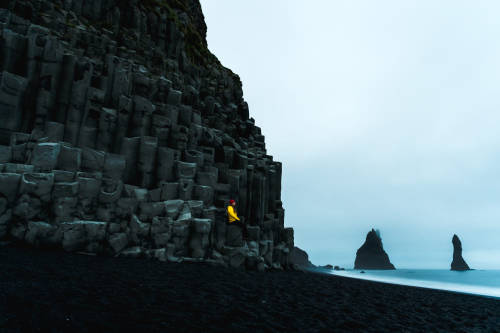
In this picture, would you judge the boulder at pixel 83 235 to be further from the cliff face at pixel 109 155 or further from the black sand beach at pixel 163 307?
the black sand beach at pixel 163 307

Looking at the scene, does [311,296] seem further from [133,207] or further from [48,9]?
[48,9]

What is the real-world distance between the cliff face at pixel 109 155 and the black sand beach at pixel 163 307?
202 inches

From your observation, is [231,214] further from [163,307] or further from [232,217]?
[163,307]

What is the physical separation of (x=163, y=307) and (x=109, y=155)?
57.0 ft

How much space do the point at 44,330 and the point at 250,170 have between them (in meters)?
28.0

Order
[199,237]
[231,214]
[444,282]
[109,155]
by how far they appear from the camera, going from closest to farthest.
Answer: [109,155]
[199,237]
[231,214]
[444,282]

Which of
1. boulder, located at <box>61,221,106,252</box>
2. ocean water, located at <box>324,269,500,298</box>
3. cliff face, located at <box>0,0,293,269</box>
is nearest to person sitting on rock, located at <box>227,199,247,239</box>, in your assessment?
cliff face, located at <box>0,0,293,269</box>

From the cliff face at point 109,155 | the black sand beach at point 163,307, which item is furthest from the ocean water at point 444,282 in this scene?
the black sand beach at point 163,307

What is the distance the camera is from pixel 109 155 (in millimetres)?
23188

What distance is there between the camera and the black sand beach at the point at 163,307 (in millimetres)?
7048

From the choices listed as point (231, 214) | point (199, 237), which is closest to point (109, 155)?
point (199, 237)

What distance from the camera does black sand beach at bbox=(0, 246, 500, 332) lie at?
7048 millimetres

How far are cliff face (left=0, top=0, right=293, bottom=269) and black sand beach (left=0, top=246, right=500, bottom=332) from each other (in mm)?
5127

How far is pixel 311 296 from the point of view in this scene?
47.4 feet
